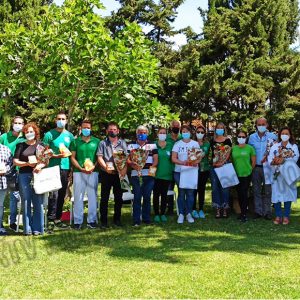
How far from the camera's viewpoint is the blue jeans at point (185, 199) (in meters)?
7.84

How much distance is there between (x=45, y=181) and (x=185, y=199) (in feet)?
8.68

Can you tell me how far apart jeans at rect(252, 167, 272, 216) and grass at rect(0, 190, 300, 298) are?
66cm

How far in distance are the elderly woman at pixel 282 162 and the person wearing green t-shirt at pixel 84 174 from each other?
3166 mm

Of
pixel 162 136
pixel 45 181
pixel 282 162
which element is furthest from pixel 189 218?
pixel 45 181

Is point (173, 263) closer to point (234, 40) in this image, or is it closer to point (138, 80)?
point (138, 80)

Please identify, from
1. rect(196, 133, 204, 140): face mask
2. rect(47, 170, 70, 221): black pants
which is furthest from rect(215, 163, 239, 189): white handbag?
rect(47, 170, 70, 221): black pants

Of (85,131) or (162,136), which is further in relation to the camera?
(162,136)

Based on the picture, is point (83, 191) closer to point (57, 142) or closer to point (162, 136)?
point (57, 142)

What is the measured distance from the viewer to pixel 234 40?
2109cm

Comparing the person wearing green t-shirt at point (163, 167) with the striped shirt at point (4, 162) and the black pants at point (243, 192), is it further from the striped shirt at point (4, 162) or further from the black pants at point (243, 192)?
the striped shirt at point (4, 162)

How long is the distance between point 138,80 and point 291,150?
3084 millimetres

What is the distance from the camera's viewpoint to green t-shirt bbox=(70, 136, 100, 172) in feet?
24.0

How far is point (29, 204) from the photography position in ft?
22.4

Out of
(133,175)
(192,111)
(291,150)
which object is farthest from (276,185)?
(192,111)
